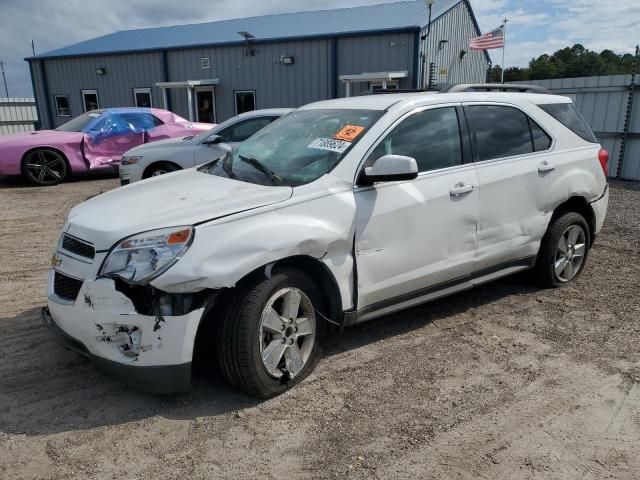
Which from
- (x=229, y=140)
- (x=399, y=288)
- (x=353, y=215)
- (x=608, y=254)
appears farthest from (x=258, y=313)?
(x=229, y=140)

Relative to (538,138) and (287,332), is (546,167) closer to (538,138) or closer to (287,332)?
(538,138)

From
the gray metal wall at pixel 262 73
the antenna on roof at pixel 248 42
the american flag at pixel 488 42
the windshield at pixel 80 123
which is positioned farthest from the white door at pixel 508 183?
the antenna on roof at pixel 248 42

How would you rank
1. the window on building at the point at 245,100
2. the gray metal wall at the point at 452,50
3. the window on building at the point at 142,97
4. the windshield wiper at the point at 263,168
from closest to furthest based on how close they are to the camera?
the windshield wiper at the point at 263,168 → the gray metal wall at the point at 452,50 → the window on building at the point at 245,100 → the window on building at the point at 142,97

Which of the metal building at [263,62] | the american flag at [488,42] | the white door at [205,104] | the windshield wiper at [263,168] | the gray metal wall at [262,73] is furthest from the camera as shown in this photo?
the white door at [205,104]

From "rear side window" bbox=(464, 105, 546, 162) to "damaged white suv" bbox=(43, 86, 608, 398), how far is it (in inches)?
0.6

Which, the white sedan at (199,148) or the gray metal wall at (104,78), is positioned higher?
the gray metal wall at (104,78)

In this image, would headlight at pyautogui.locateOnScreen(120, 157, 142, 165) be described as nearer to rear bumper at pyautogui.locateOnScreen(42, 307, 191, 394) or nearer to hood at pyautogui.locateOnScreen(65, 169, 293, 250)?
hood at pyautogui.locateOnScreen(65, 169, 293, 250)

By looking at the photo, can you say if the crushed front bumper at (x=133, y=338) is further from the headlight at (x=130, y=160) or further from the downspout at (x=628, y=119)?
the downspout at (x=628, y=119)

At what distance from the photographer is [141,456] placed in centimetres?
270

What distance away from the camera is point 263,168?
12.0 feet

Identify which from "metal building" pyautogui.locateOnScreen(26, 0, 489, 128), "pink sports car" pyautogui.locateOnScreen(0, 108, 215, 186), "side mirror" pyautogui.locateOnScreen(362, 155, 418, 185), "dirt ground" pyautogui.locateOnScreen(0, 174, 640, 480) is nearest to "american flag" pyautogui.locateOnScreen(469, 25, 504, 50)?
"metal building" pyautogui.locateOnScreen(26, 0, 489, 128)

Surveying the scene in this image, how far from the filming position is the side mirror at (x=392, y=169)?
3.28 metres

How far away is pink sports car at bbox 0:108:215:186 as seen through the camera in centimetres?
1084

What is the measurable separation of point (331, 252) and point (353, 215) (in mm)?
286
